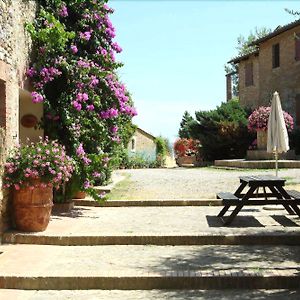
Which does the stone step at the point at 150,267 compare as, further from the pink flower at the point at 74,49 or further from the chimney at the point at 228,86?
the chimney at the point at 228,86

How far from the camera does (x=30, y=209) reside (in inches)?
276

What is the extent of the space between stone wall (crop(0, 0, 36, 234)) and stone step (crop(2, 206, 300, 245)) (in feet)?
3.17

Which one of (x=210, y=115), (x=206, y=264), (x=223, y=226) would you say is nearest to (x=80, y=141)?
(x=223, y=226)

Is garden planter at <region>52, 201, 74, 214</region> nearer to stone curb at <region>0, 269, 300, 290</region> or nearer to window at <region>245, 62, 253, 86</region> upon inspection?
stone curb at <region>0, 269, 300, 290</region>

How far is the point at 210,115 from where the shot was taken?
988 inches

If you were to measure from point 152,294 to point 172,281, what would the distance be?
29cm

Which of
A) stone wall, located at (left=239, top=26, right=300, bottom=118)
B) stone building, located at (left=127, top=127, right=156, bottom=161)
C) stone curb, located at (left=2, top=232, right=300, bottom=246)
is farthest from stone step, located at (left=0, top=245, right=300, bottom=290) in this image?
stone building, located at (left=127, top=127, right=156, bottom=161)

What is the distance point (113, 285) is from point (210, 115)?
813 inches

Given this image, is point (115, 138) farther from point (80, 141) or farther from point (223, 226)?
point (223, 226)

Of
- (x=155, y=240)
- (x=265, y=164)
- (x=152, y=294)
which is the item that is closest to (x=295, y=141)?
(x=265, y=164)

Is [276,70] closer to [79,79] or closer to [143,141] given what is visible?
[143,141]

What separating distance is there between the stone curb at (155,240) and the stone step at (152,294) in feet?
5.39

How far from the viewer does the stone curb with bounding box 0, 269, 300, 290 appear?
493 cm

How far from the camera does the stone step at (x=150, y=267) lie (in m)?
4.98
